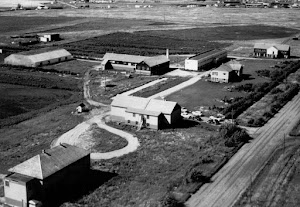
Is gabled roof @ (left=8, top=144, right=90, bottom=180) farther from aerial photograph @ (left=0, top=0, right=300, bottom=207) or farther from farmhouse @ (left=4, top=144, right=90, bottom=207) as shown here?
aerial photograph @ (left=0, top=0, right=300, bottom=207)

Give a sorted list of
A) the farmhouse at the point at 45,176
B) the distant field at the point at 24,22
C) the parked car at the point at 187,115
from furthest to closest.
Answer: the distant field at the point at 24,22 → the parked car at the point at 187,115 → the farmhouse at the point at 45,176

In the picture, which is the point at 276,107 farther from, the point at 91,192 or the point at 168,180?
the point at 91,192

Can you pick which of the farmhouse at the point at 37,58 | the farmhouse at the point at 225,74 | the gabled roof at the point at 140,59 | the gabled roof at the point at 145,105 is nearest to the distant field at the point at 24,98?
the gabled roof at the point at 145,105

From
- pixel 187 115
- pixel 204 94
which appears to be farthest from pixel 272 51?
pixel 187 115

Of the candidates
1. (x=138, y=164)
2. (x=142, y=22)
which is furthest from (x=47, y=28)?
(x=138, y=164)

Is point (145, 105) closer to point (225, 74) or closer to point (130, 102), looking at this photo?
point (130, 102)

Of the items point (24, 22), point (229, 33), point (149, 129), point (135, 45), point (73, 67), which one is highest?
point (24, 22)

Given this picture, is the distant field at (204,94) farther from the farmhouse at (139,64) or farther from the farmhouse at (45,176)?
the farmhouse at (45,176)

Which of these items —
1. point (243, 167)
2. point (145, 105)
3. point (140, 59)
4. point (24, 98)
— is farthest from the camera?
point (140, 59)
